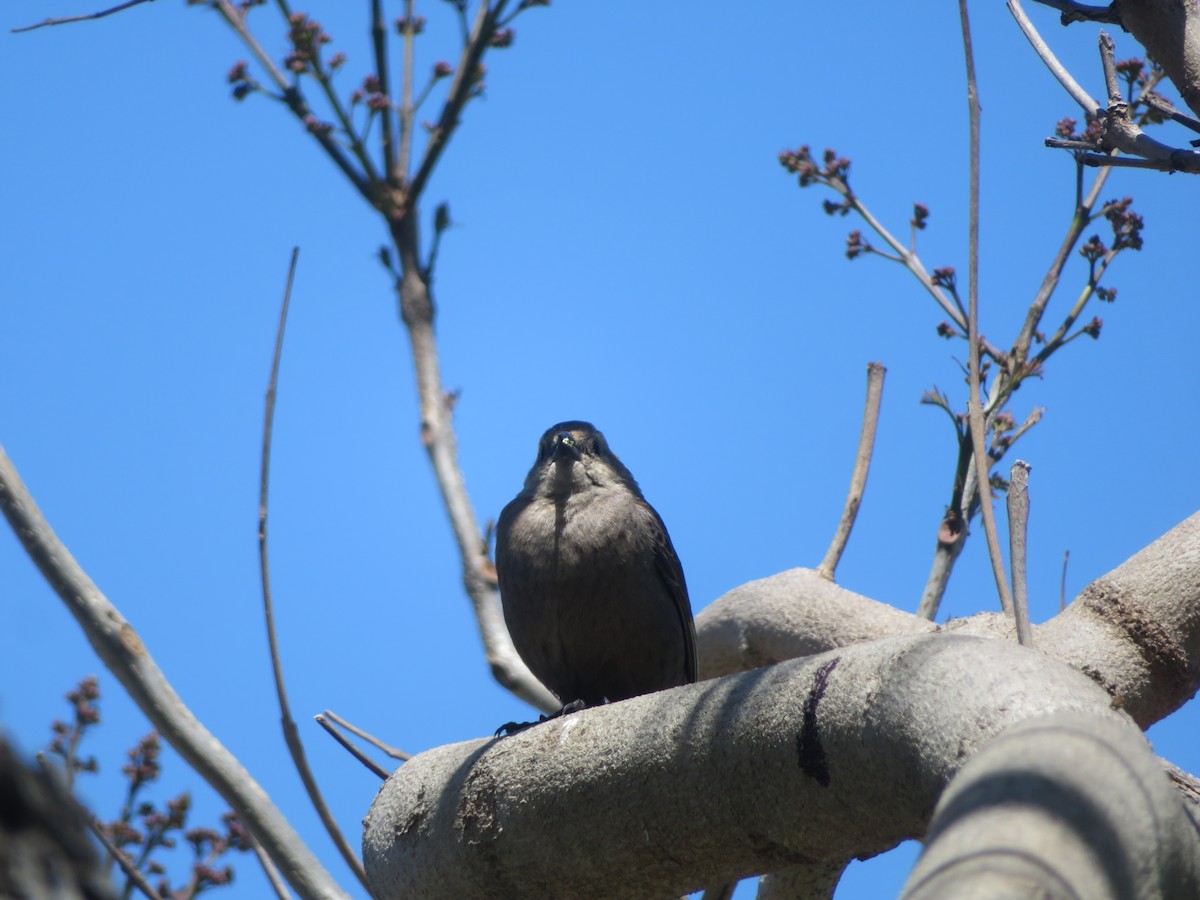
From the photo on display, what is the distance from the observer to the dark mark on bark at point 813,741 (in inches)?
119

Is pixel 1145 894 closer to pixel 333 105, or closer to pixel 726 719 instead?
pixel 726 719

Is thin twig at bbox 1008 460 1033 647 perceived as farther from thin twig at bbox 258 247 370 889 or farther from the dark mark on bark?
thin twig at bbox 258 247 370 889

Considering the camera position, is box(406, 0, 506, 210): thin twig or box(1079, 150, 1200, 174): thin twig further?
box(406, 0, 506, 210): thin twig

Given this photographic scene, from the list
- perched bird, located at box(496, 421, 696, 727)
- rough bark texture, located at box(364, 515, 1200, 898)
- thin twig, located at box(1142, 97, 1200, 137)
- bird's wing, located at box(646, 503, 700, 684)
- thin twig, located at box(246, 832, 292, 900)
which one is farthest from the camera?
bird's wing, located at box(646, 503, 700, 684)

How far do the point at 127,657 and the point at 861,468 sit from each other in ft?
10.8

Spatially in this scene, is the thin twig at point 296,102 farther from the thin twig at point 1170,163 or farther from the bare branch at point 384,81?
the thin twig at point 1170,163

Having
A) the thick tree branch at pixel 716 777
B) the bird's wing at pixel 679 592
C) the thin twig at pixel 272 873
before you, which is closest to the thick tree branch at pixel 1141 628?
the bird's wing at pixel 679 592

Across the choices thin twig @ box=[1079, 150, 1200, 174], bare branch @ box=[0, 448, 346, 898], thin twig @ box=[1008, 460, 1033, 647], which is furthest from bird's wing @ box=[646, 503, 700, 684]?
thin twig @ box=[1079, 150, 1200, 174]

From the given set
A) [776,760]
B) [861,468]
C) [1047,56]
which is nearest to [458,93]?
[861,468]

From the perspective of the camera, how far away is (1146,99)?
307cm

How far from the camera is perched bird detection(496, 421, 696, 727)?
18.4 feet

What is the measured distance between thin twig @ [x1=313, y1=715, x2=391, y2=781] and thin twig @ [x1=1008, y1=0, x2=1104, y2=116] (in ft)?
10.2

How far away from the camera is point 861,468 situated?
19.5 feet

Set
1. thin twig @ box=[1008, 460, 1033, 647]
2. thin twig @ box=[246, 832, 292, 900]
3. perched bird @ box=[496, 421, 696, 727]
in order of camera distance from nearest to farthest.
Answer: thin twig @ box=[1008, 460, 1033, 647]
thin twig @ box=[246, 832, 292, 900]
perched bird @ box=[496, 421, 696, 727]
